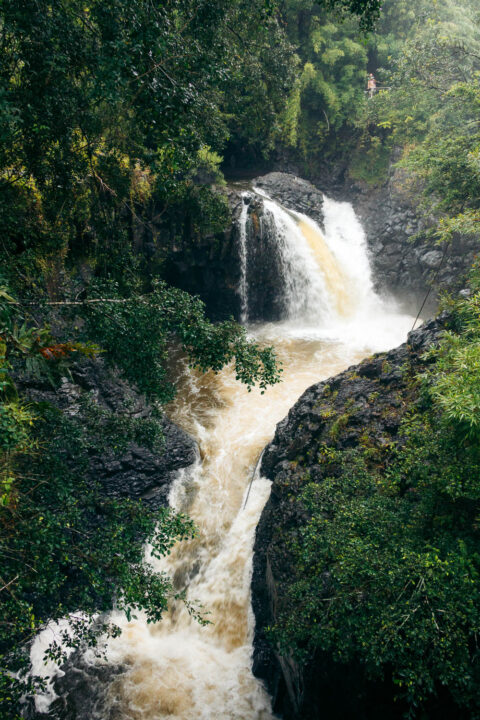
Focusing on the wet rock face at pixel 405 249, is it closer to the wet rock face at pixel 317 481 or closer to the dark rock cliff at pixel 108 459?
the wet rock face at pixel 317 481

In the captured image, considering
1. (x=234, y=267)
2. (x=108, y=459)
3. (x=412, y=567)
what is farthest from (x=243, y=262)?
(x=412, y=567)

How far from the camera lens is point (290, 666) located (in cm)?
532

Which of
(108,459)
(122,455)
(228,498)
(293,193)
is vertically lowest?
(228,498)

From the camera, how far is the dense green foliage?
10.9ft

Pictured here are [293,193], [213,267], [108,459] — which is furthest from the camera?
[293,193]

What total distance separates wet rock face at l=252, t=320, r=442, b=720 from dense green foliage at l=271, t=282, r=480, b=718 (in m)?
0.50

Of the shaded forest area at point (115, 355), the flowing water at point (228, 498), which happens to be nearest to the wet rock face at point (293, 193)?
the flowing water at point (228, 498)

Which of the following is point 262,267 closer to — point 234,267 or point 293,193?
point 234,267

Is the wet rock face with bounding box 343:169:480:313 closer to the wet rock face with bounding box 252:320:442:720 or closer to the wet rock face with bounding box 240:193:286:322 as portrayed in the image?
the wet rock face with bounding box 240:193:286:322

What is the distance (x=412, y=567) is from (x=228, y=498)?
5.42 metres

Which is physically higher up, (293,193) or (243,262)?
(293,193)

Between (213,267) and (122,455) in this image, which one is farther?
(213,267)

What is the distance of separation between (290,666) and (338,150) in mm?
24243

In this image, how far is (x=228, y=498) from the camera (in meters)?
8.55
